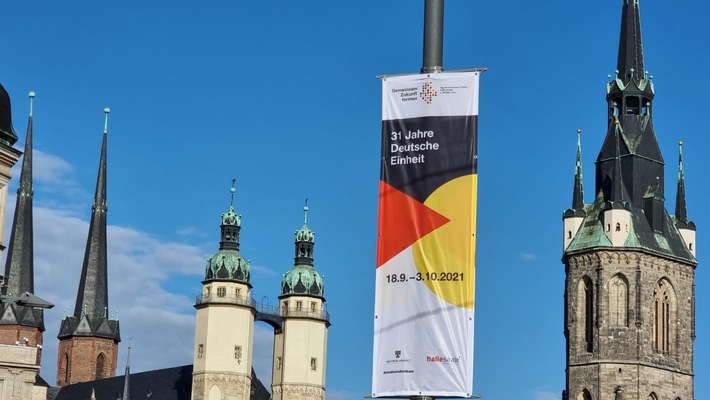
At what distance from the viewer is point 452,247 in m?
17.2

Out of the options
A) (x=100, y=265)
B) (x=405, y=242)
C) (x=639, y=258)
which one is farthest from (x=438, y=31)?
(x=100, y=265)

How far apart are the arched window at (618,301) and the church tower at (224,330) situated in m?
27.6

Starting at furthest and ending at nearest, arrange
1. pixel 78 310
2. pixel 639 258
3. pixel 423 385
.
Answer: pixel 78 310, pixel 639 258, pixel 423 385

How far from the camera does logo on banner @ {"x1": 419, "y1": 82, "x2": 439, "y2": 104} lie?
57.3ft

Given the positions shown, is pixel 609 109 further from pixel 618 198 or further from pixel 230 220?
pixel 230 220

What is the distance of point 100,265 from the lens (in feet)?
478

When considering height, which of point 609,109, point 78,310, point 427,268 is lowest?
point 427,268

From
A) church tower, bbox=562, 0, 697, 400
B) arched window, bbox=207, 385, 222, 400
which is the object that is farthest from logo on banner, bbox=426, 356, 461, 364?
arched window, bbox=207, 385, 222, 400

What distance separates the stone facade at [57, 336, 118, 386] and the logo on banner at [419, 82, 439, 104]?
13028 cm

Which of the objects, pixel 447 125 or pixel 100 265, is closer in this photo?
pixel 447 125

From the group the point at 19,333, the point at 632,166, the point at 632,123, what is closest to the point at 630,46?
the point at 632,123

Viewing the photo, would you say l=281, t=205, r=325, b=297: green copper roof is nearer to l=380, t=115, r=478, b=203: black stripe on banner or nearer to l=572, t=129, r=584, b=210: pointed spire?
l=572, t=129, r=584, b=210: pointed spire

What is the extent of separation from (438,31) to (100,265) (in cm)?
13055

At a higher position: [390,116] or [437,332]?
[390,116]
